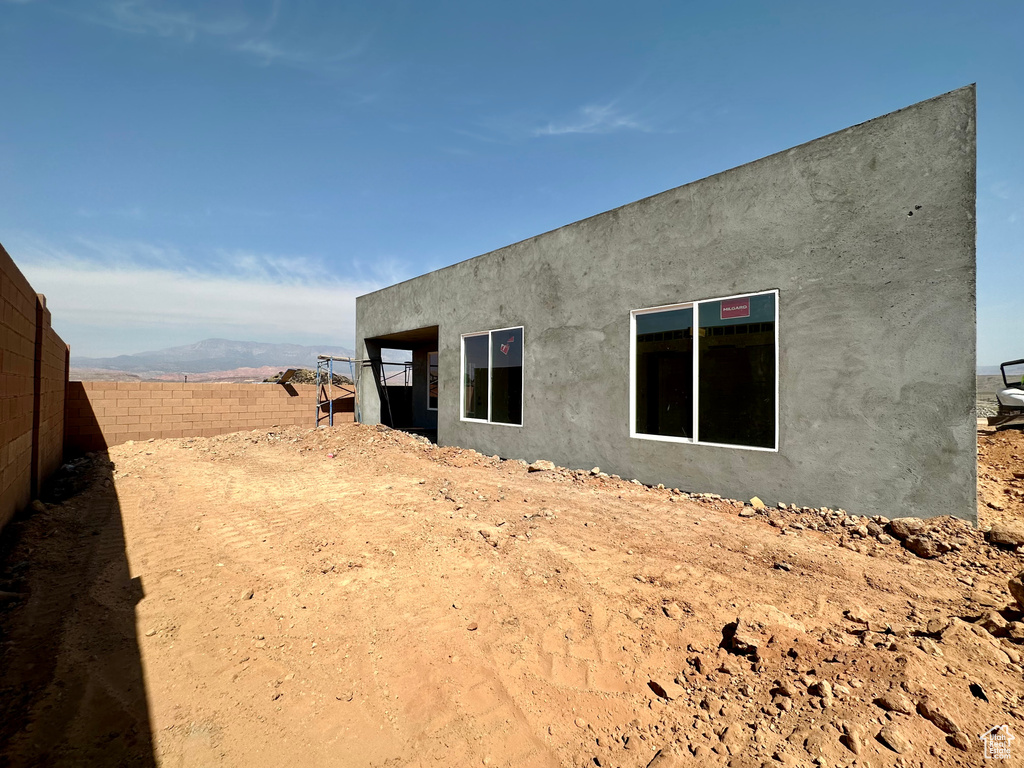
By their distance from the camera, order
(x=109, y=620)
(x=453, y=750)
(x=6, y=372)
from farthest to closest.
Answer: (x=6, y=372) < (x=109, y=620) < (x=453, y=750)

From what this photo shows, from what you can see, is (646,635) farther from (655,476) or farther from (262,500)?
(262,500)

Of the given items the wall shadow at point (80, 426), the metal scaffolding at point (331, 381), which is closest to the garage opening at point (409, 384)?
the metal scaffolding at point (331, 381)

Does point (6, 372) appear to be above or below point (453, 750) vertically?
above

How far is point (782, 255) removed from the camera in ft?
18.2

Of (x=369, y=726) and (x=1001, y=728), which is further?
(x=369, y=726)

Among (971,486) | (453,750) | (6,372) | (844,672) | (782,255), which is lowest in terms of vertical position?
(453,750)

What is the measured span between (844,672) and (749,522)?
9.92 ft

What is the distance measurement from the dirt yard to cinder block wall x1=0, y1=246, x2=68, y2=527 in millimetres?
643

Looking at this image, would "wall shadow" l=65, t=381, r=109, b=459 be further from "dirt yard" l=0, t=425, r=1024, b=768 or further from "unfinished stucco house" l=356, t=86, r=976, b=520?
"unfinished stucco house" l=356, t=86, r=976, b=520

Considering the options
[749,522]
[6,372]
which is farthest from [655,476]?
[6,372]

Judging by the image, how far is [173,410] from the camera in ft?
40.9

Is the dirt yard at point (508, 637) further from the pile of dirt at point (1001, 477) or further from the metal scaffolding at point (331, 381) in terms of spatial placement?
the metal scaffolding at point (331, 381)
